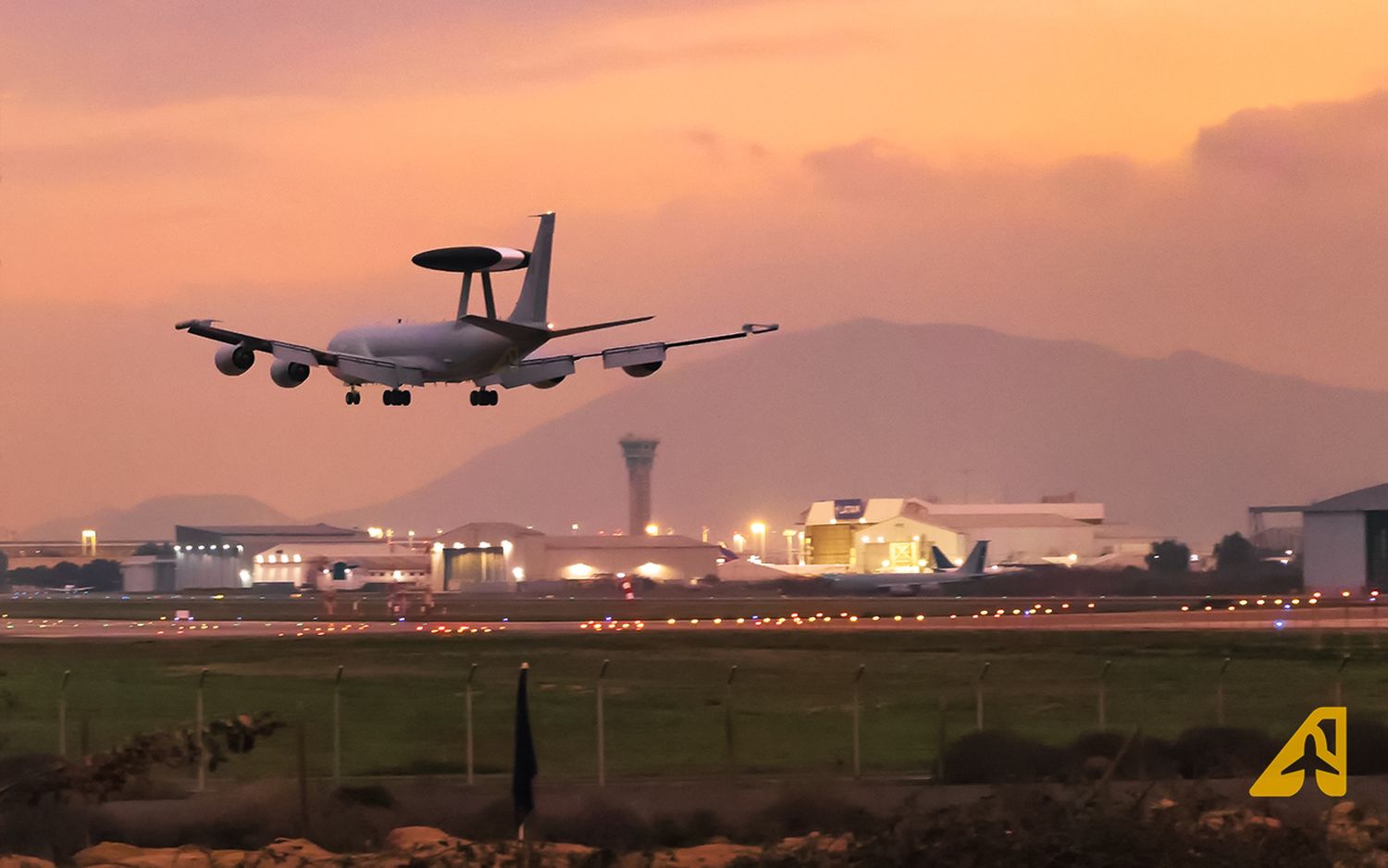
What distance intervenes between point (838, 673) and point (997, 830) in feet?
122

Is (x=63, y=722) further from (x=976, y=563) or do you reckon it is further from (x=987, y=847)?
(x=976, y=563)

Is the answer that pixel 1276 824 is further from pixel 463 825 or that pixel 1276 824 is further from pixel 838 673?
pixel 838 673

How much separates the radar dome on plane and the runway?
→ 84.9 ft

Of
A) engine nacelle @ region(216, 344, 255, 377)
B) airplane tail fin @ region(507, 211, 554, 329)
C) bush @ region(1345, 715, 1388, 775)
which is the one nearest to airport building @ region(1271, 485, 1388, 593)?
airplane tail fin @ region(507, 211, 554, 329)

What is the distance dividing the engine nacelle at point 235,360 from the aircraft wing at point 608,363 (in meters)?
8.64

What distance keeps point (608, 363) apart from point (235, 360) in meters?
14.0

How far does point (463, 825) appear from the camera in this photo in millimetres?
30344

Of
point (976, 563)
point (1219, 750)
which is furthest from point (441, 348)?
point (976, 563)

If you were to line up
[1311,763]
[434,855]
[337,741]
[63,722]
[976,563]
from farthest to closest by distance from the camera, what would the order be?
[976,563] → [1311,763] → [63,722] → [337,741] → [434,855]

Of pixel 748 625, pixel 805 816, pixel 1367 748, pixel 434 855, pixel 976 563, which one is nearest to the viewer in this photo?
pixel 434 855

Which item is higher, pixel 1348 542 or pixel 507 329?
pixel 507 329

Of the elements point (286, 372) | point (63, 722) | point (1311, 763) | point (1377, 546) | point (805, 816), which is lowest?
point (805, 816)

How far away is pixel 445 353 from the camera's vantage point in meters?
67.6

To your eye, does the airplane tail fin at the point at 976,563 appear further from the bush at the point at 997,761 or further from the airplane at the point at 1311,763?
the bush at the point at 997,761
